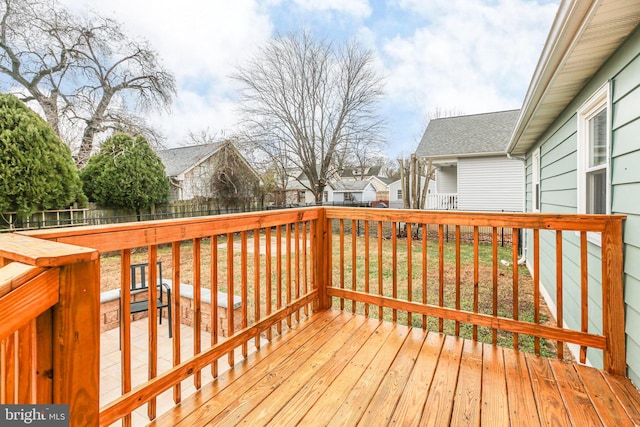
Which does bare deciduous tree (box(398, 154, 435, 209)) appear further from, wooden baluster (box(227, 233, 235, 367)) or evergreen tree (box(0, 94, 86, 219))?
evergreen tree (box(0, 94, 86, 219))

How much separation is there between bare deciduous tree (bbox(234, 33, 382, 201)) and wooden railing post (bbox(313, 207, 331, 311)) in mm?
11193

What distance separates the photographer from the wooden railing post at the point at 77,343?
746 millimetres

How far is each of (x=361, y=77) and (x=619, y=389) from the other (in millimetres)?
13964

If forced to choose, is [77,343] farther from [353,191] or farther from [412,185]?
[353,191]

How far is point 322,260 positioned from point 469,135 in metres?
11.4

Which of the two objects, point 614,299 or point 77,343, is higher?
point 77,343

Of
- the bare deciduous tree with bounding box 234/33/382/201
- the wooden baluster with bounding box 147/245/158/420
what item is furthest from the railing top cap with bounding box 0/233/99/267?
the bare deciduous tree with bounding box 234/33/382/201

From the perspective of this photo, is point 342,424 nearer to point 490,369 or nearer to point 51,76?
point 490,369

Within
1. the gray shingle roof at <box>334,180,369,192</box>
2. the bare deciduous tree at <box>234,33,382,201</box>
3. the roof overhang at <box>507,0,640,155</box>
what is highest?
the bare deciduous tree at <box>234,33,382,201</box>

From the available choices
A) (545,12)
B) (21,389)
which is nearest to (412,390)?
(21,389)

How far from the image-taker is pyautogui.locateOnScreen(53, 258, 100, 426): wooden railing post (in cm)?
75

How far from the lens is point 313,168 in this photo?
14.2 meters

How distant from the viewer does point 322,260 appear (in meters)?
2.93

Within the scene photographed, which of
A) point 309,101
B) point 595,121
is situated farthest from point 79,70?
point 595,121
